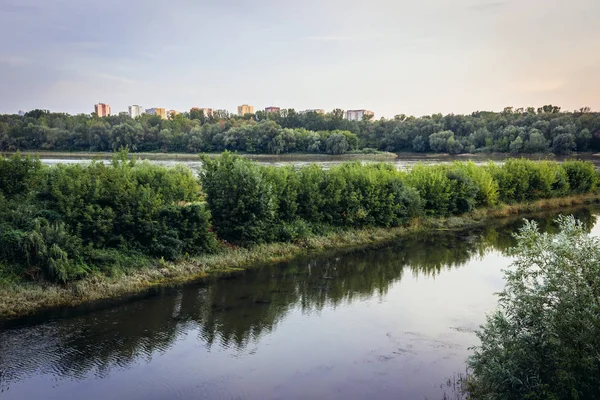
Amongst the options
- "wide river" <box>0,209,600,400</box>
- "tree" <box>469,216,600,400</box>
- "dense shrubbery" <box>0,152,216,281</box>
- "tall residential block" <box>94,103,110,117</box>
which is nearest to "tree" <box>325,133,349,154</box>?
"dense shrubbery" <box>0,152,216,281</box>

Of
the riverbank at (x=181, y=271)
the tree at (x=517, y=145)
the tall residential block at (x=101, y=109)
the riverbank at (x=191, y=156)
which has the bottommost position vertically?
the riverbank at (x=181, y=271)

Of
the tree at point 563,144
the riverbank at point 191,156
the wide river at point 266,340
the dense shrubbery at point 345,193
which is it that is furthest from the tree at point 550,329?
the tree at point 563,144

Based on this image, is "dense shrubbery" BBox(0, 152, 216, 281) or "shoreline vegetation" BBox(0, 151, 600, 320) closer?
"dense shrubbery" BBox(0, 152, 216, 281)

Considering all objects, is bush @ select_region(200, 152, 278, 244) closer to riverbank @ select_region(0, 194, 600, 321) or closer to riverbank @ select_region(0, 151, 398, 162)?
riverbank @ select_region(0, 194, 600, 321)

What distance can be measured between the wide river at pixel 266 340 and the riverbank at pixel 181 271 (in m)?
0.89

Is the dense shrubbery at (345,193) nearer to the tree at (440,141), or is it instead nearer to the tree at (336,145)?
the tree at (336,145)

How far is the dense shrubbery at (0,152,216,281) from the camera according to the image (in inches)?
872

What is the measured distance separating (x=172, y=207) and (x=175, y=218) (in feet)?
2.10

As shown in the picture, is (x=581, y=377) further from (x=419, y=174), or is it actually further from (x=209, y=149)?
(x=209, y=149)

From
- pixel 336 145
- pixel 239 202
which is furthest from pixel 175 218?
pixel 336 145

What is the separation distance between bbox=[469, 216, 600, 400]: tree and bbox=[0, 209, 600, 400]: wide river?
3.84 metres

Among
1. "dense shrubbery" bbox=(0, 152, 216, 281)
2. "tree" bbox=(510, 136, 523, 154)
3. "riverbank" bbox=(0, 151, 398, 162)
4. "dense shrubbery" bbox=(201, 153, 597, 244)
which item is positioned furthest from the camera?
"tree" bbox=(510, 136, 523, 154)

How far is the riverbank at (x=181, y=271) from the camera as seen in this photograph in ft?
69.2

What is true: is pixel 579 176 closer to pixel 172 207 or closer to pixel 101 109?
pixel 172 207
